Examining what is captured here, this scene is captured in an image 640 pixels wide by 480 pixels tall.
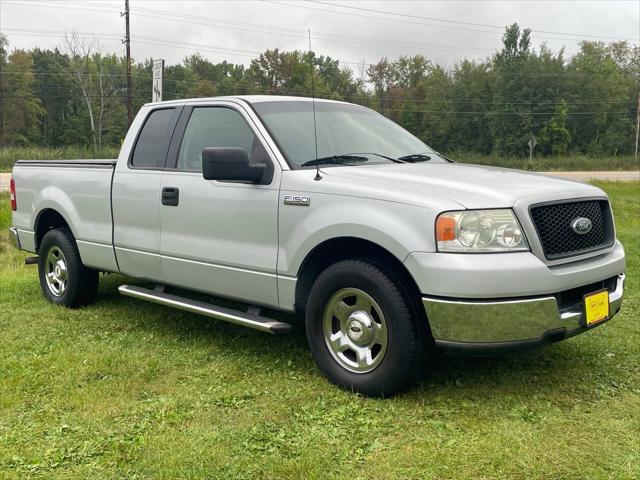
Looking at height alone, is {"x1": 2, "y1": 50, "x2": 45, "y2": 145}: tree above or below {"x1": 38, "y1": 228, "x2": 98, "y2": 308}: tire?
above

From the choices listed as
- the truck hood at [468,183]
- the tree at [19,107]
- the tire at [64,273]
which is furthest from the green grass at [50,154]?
the tree at [19,107]

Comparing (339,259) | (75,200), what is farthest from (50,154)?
(339,259)

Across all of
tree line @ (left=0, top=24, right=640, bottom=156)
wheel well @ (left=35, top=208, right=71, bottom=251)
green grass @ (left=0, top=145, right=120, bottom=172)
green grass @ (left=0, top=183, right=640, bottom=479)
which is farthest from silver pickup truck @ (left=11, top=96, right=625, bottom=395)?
tree line @ (left=0, top=24, right=640, bottom=156)

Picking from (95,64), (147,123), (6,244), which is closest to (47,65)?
(95,64)

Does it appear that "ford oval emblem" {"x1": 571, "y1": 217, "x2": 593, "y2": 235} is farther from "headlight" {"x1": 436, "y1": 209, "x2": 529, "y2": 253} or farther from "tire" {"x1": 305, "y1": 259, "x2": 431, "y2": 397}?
"tire" {"x1": 305, "y1": 259, "x2": 431, "y2": 397}

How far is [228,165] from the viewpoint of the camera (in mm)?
4039

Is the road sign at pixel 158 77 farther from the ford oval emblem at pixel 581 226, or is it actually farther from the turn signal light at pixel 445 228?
the ford oval emblem at pixel 581 226

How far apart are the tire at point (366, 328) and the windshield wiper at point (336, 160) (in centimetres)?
78

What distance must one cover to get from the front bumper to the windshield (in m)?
1.40

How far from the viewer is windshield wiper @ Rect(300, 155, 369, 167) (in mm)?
4277

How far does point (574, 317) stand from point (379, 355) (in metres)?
1.11

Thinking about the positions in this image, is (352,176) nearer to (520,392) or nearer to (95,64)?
(520,392)

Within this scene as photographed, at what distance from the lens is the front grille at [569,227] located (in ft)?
11.5

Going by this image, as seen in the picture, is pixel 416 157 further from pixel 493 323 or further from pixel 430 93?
pixel 430 93
